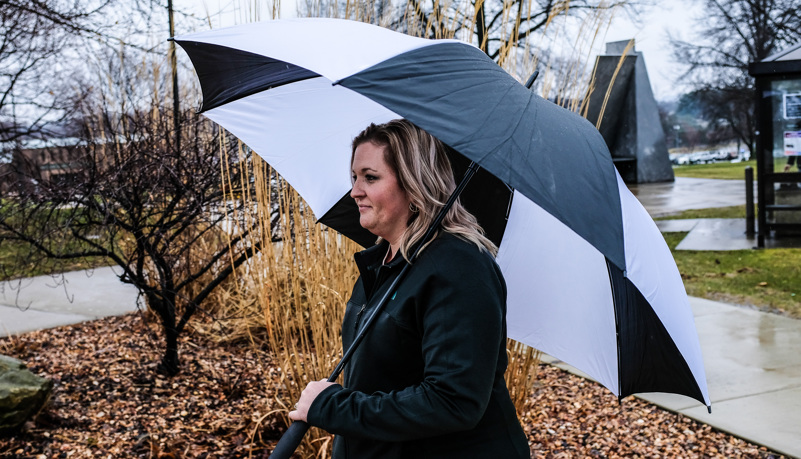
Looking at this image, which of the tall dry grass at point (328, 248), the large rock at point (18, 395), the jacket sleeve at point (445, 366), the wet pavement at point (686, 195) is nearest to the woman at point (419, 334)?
the jacket sleeve at point (445, 366)

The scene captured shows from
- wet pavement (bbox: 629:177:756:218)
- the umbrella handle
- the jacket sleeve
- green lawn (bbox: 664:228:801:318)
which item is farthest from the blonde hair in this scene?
wet pavement (bbox: 629:177:756:218)

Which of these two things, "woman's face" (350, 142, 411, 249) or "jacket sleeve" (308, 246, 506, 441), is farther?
"woman's face" (350, 142, 411, 249)

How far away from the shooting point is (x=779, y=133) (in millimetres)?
9961

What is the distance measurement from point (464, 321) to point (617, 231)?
0.40 metres

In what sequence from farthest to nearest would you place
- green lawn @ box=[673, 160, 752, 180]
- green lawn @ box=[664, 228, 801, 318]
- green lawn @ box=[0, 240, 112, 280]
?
green lawn @ box=[673, 160, 752, 180] → green lawn @ box=[664, 228, 801, 318] → green lawn @ box=[0, 240, 112, 280]

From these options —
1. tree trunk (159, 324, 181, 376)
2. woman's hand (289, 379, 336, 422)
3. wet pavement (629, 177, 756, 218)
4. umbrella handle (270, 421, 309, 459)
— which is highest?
woman's hand (289, 379, 336, 422)

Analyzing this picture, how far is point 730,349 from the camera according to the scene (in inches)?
209

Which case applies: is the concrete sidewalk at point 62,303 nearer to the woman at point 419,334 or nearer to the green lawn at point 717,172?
the woman at point 419,334

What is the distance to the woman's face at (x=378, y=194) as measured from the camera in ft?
5.79

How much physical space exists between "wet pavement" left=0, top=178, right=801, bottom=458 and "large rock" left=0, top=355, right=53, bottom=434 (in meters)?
0.52

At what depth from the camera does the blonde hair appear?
1.74 m

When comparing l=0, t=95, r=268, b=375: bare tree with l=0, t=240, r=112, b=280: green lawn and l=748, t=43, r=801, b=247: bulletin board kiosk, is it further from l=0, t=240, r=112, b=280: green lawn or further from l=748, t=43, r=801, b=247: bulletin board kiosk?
l=748, t=43, r=801, b=247: bulletin board kiosk

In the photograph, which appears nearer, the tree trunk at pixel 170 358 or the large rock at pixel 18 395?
the large rock at pixel 18 395

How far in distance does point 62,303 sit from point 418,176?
7.00 m
